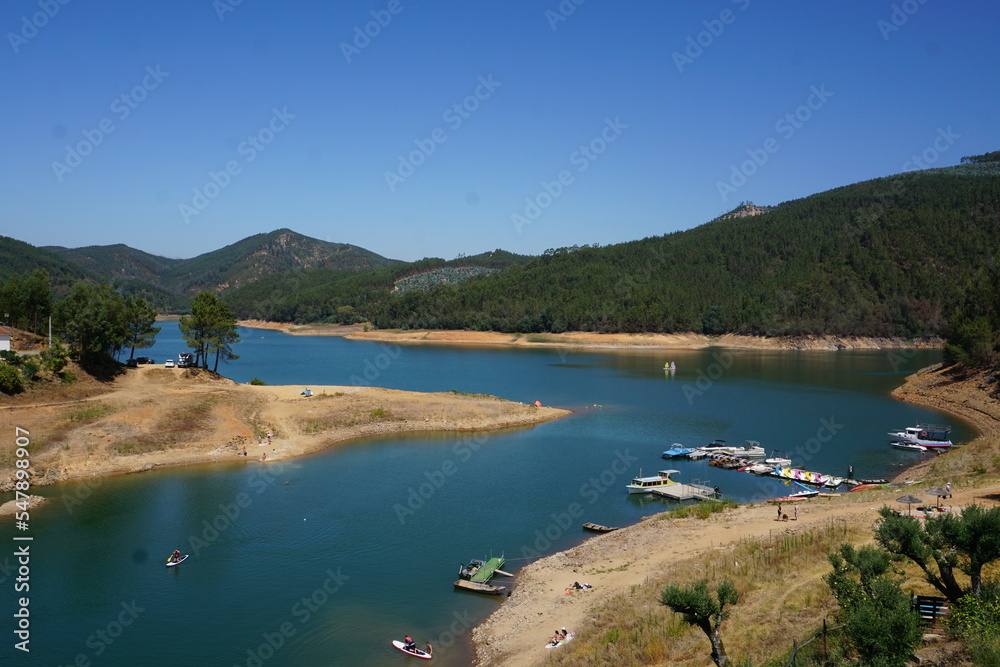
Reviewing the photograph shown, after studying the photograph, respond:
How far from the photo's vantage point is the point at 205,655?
59.4 feet

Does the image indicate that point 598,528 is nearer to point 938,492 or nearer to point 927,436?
point 938,492

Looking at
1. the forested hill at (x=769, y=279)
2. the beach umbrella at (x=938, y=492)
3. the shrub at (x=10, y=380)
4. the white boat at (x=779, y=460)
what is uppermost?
the forested hill at (x=769, y=279)

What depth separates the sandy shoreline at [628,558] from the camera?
18703mm

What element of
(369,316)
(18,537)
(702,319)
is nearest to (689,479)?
(18,537)

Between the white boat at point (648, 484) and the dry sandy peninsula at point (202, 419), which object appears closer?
the white boat at point (648, 484)

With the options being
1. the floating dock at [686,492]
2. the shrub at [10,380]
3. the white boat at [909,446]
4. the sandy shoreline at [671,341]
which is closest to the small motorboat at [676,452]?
the floating dock at [686,492]

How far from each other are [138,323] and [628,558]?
44876 millimetres

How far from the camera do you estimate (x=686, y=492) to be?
3256 centimetres

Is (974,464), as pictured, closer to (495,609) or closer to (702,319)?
(495,609)

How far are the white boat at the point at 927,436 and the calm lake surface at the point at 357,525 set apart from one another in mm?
1529

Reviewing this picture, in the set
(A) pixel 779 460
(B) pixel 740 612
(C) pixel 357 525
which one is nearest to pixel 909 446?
(A) pixel 779 460

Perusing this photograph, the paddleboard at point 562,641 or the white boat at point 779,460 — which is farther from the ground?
the white boat at point 779,460

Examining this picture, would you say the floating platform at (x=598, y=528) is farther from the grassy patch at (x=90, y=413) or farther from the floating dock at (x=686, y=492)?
the grassy patch at (x=90, y=413)

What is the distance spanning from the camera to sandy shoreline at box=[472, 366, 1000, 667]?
18.7 metres
